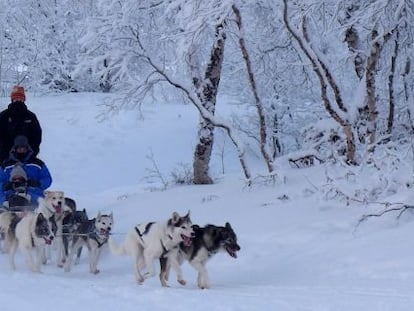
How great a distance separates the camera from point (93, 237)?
7.41m

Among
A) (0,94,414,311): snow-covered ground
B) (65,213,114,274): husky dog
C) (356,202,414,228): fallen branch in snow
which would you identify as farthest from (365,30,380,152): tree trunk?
(65,213,114,274): husky dog

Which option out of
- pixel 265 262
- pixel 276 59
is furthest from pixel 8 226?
pixel 276 59

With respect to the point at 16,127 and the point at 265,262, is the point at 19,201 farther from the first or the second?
the point at 265,262

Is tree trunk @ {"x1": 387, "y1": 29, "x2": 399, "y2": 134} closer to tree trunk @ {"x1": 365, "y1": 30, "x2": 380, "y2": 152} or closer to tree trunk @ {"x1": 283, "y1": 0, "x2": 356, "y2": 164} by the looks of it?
tree trunk @ {"x1": 365, "y1": 30, "x2": 380, "y2": 152}

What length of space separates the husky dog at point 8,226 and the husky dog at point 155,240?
151 cm

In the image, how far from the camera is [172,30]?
10.9m

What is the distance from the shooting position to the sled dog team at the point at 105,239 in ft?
20.7

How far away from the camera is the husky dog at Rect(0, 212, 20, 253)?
7457 millimetres

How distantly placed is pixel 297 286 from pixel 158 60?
6.08 metres

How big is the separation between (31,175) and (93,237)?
183cm

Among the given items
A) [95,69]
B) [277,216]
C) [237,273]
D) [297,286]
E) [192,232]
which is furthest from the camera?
[95,69]

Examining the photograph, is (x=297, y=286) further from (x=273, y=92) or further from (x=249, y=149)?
(x=249, y=149)

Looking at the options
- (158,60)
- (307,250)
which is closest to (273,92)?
(158,60)

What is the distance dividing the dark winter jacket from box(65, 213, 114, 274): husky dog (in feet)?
6.50
